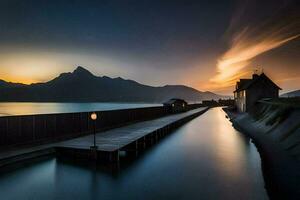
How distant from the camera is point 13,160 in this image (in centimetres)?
1412

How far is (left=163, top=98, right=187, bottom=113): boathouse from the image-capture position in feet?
217

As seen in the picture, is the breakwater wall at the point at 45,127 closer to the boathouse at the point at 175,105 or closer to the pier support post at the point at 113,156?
the pier support post at the point at 113,156

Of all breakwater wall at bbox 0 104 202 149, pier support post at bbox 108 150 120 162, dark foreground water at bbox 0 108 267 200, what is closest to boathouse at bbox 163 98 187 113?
breakwater wall at bbox 0 104 202 149

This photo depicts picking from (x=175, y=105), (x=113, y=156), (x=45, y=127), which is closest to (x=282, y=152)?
(x=113, y=156)

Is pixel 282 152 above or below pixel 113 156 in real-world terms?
below

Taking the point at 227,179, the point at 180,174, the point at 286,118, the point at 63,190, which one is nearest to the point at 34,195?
the point at 63,190

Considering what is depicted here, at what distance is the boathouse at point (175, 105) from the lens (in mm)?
66000

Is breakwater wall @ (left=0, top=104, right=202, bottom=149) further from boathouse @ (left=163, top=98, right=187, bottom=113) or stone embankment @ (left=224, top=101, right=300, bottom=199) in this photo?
boathouse @ (left=163, top=98, right=187, bottom=113)

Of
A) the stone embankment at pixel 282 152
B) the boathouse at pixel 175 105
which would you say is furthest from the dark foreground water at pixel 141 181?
the boathouse at pixel 175 105

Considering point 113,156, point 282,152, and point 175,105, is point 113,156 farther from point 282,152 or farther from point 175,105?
point 175,105

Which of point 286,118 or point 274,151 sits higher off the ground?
point 286,118

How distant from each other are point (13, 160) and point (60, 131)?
597cm

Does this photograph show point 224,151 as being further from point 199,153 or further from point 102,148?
point 102,148

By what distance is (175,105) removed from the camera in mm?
70000
